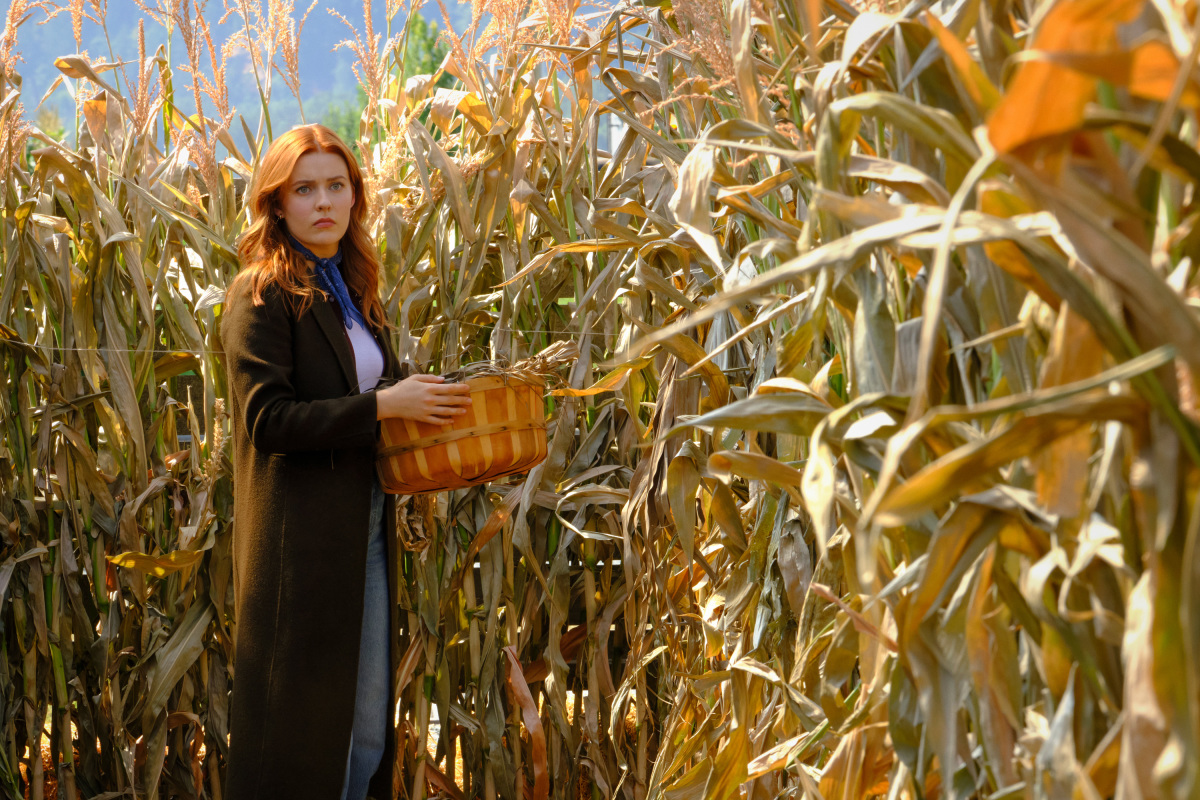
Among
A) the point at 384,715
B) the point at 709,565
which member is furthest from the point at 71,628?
the point at 709,565

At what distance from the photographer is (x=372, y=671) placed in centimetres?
154

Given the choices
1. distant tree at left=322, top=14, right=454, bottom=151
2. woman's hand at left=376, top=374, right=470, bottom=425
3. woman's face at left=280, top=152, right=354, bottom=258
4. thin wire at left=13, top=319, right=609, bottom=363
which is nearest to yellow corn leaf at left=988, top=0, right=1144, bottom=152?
woman's hand at left=376, top=374, right=470, bottom=425

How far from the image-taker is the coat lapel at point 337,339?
4.80ft

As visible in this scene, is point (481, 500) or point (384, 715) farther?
point (481, 500)

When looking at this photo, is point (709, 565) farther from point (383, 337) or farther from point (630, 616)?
point (383, 337)

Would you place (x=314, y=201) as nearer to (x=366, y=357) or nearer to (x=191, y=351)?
(x=366, y=357)

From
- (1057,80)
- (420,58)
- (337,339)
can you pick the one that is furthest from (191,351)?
(420,58)

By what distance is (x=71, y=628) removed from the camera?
1.86 m

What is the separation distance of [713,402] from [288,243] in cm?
73

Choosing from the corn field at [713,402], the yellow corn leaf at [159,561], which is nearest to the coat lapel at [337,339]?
the corn field at [713,402]

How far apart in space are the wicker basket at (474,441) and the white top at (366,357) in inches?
4.8

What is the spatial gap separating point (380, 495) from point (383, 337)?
0.81 ft

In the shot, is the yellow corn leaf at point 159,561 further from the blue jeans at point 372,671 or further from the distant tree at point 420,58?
the distant tree at point 420,58

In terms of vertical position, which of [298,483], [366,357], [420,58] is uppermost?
[420,58]
